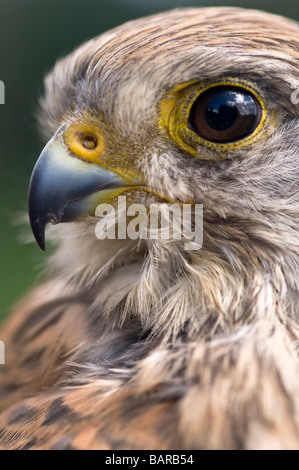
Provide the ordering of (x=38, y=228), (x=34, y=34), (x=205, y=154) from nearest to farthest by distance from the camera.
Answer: (x=205, y=154) → (x=38, y=228) → (x=34, y=34)

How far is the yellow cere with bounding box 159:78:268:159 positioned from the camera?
170 centimetres

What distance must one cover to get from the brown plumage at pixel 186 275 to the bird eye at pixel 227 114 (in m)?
0.03

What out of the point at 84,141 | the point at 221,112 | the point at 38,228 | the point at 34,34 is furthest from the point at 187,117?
the point at 34,34

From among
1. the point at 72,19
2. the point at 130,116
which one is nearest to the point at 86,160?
the point at 130,116

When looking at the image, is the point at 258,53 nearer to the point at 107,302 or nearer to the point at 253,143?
the point at 253,143

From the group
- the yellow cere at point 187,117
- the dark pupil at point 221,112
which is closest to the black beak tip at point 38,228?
the yellow cere at point 187,117

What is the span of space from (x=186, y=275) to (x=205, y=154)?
37 cm

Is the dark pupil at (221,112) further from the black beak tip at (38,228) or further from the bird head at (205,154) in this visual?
the black beak tip at (38,228)

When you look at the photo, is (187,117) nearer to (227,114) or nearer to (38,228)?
(227,114)

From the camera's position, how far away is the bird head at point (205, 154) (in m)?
1.67

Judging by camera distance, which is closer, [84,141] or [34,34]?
[84,141]

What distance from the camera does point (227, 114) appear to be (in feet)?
5.63

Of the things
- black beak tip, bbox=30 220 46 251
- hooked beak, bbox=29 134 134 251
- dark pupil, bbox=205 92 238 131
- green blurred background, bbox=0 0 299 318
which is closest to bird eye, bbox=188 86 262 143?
dark pupil, bbox=205 92 238 131

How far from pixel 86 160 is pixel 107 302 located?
1.54ft
